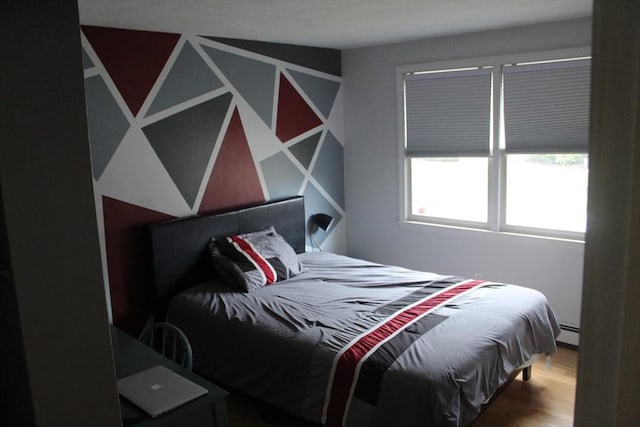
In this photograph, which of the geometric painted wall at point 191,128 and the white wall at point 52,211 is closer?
the white wall at point 52,211

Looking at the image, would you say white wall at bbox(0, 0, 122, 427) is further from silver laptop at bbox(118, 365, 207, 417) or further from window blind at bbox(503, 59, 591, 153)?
window blind at bbox(503, 59, 591, 153)

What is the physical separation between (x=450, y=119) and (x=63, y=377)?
377cm

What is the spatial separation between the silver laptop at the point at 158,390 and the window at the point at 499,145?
9.95 feet

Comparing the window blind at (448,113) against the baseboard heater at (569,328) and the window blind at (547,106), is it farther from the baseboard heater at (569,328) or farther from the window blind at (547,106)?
the baseboard heater at (569,328)

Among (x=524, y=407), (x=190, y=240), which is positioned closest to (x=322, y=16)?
(x=190, y=240)

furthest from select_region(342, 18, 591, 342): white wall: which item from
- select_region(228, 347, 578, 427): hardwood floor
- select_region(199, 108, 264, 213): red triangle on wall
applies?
select_region(199, 108, 264, 213): red triangle on wall

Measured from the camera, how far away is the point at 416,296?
11.4 ft

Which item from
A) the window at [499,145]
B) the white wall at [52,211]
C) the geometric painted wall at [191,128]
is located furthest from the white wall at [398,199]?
the white wall at [52,211]

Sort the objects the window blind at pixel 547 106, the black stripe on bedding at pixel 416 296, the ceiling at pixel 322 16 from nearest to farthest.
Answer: the ceiling at pixel 322 16, the black stripe on bedding at pixel 416 296, the window blind at pixel 547 106

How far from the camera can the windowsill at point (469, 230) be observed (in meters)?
4.02

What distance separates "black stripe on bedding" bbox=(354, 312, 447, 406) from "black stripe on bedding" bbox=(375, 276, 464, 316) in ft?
1.24

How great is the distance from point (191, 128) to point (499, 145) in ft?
7.96

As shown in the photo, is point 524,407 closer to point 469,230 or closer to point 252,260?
point 469,230

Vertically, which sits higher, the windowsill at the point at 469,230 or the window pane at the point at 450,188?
the window pane at the point at 450,188
